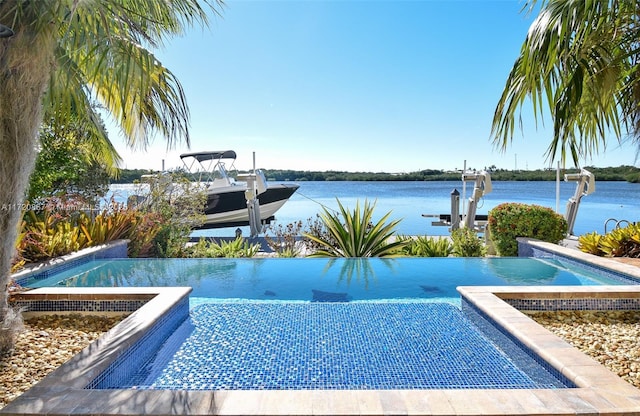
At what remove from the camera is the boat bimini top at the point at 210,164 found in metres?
14.7

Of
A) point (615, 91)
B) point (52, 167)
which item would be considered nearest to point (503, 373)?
point (615, 91)

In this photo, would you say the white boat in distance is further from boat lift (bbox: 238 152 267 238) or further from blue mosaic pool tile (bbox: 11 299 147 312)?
blue mosaic pool tile (bbox: 11 299 147 312)

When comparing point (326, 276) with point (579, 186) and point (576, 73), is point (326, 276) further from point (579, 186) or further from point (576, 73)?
point (579, 186)

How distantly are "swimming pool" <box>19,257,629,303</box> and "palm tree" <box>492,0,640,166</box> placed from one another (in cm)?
167

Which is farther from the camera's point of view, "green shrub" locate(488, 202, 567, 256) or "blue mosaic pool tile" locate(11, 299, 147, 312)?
"green shrub" locate(488, 202, 567, 256)

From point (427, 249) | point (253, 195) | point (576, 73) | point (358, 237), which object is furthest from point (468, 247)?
point (253, 195)

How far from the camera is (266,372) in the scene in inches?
117

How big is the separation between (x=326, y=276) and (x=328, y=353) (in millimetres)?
2479

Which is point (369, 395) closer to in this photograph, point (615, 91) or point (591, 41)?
point (591, 41)

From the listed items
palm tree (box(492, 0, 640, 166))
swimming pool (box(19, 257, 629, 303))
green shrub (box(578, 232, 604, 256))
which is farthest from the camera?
green shrub (box(578, 232, 604, 256))

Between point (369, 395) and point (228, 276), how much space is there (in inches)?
157

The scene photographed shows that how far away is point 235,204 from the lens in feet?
48.7

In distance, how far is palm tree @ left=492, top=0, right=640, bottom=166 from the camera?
3.90 metres

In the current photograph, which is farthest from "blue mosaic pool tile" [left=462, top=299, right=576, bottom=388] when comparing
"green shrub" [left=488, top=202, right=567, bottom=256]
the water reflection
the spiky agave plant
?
"green shrub" [left=488, top=202, right=567, bottom=256]
